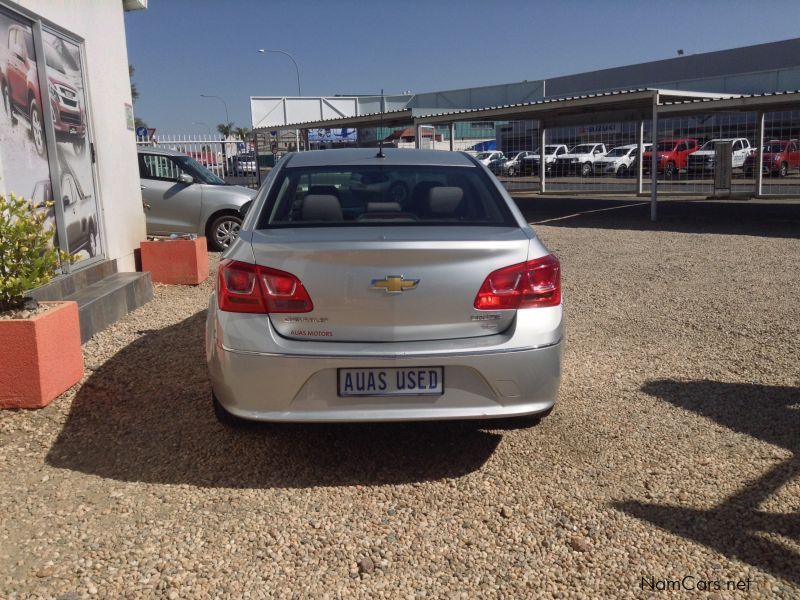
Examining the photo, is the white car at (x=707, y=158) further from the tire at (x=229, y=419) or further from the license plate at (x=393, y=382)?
the tire at (x=229, y=419)

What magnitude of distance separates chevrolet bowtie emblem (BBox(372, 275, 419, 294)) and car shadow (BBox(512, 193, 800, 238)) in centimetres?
1329

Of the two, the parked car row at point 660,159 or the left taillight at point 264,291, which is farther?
the parked car row at point 660,159

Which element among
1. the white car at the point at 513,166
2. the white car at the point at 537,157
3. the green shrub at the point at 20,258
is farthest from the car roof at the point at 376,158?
the white car at the point at 513,166

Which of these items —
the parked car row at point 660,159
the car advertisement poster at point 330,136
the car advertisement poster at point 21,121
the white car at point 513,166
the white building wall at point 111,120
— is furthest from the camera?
the car advertisement poster at point 330,136

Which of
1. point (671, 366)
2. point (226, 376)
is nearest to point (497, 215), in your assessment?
point (226, 376)

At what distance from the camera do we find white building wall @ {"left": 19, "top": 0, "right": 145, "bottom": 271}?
833 cm

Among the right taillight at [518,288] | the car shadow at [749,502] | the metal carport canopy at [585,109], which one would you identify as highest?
the metal carport canopy at [585,109]

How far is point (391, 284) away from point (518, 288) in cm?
62

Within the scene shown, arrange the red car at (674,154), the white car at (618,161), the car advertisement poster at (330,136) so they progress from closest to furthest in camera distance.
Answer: the red car at (674,154) < the white car at (618,161) < the car advertisement poster at (330,136)

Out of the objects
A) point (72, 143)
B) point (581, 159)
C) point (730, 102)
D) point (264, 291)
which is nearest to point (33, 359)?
point (264, 291)

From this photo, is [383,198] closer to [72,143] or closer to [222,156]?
[72,143]

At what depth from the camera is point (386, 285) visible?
357cm

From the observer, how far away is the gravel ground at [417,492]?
3.04 metres

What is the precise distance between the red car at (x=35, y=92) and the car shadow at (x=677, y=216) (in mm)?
12320
